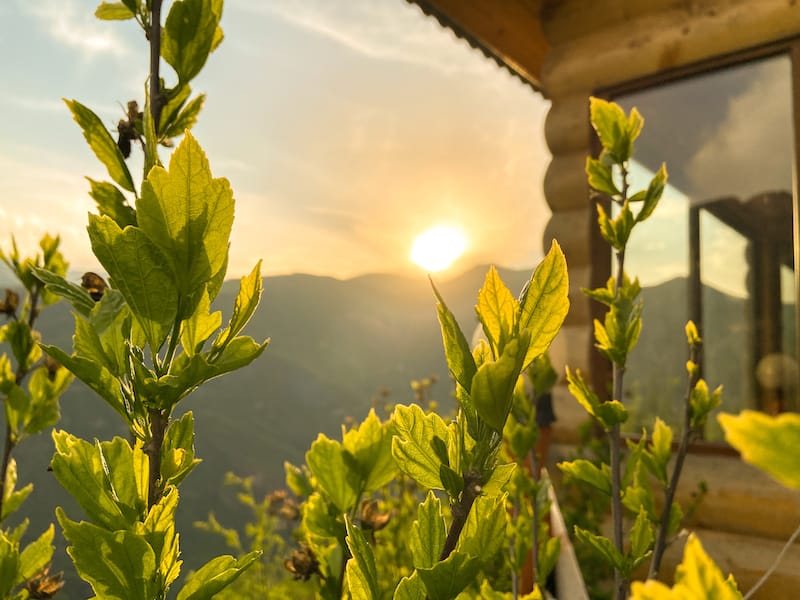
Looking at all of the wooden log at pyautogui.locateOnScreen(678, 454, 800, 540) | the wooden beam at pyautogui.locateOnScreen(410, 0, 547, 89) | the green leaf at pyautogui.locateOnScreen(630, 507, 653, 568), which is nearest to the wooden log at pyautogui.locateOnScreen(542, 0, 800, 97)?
the wooden beam at pyautogui.locateOnScreen(410, 0, 547, 89)

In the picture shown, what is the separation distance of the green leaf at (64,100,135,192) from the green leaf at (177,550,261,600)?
291 millimetres

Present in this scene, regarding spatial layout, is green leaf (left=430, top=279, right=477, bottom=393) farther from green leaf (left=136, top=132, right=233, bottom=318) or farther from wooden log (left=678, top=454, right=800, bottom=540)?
wooden log (left=678, top=454, right=800, bottom=540)

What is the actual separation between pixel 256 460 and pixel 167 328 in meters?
10.7

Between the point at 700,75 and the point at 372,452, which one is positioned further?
the point at 700,75

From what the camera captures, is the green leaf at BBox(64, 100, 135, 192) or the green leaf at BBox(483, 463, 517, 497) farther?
the green leaf at BBox(64, 100, 135, 192)

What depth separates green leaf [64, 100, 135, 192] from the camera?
1.66 ft

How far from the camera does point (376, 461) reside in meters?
0.63

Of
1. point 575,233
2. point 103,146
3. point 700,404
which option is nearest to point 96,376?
point 103,146

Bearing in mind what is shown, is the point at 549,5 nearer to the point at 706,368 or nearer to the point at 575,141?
the point at 575,141

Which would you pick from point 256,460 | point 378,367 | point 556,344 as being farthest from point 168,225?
point 378,367

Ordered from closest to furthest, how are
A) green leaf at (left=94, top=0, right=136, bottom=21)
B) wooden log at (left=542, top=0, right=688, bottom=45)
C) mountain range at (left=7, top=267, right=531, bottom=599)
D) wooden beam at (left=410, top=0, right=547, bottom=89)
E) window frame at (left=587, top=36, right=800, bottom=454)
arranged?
green leaf at (left=94, top=0, right=136, bottom=21) < window frame at (left=587, top=36, right=800, bottom=454) < wooden beam at (left=410, top=0, right=547, bottom=89) < wooden log at (left=542, top=0, right=688, bottom=45) < mountain range at (left=7, top=267, right=531, bottom=599)

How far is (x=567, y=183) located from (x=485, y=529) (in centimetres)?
378

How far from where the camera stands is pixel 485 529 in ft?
1.41

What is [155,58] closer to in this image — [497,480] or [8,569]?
[497,480]
